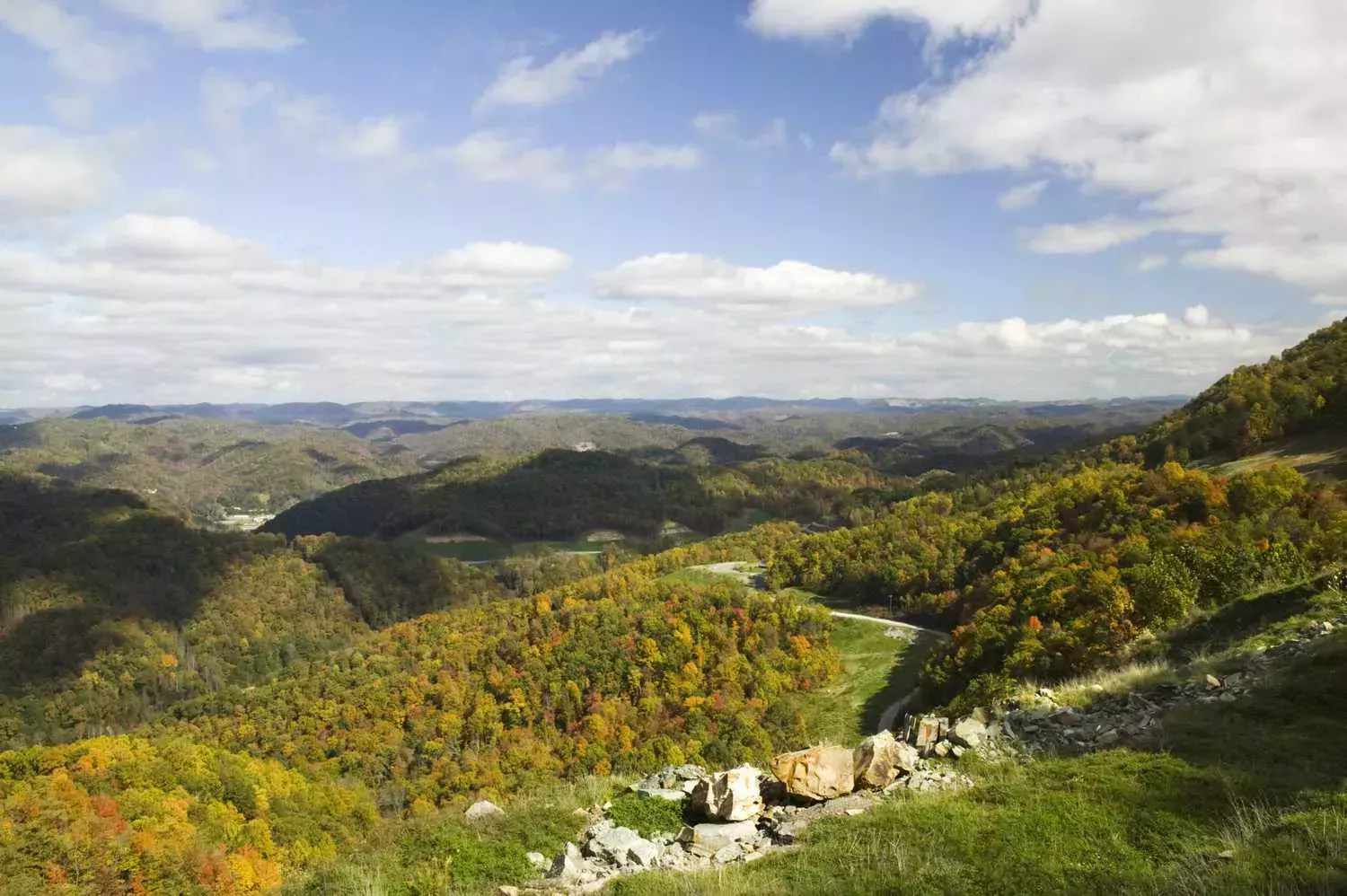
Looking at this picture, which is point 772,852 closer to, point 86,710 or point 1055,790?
point 1055,790

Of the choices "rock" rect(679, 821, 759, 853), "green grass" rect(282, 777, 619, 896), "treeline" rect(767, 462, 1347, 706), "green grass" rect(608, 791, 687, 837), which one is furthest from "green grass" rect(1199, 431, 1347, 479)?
"green grass" rect(282, 777, 619, 896)

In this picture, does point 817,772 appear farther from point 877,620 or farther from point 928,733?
point 877,620

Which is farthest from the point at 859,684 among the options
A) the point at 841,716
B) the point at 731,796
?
the point at 731,796

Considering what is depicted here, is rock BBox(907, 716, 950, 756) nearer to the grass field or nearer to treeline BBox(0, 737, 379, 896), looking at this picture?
treeline BBox(0, 737, 379, 896)

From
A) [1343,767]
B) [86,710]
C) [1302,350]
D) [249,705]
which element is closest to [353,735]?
[249,705]

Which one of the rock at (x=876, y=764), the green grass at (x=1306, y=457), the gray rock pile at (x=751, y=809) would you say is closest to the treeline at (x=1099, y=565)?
the green grass at (x=1306, y=457)

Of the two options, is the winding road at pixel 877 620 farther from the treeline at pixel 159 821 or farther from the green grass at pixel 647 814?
the treeline at pixel 159 821
